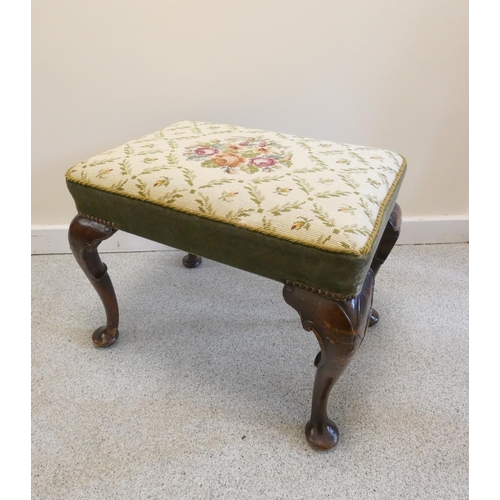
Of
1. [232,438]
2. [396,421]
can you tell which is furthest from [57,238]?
[396,421]

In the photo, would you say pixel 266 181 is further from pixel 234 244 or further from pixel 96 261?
pixel 96 261

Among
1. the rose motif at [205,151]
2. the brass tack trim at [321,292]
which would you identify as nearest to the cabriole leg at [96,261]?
the rose motif at [205,151]

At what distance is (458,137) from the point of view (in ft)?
4.25

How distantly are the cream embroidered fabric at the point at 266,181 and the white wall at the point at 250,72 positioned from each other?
12.8 inches

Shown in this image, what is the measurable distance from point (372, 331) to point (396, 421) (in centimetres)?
27

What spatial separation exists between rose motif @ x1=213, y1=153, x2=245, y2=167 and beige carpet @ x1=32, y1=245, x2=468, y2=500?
1.59 feet

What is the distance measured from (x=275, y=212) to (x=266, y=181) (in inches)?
3.4

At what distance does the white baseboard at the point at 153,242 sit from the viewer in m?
1.38

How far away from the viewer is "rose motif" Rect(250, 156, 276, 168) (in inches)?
30.5

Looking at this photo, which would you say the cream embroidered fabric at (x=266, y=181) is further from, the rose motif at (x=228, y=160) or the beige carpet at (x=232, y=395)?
the beige carpet at (x=232, y=395)

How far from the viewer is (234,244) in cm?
69

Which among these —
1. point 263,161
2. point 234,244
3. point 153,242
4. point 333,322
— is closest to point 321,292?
point 333,322

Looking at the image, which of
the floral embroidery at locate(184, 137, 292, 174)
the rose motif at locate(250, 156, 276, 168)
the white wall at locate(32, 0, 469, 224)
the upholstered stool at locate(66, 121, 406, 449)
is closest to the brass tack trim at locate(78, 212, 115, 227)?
the upholstered stool at locate(66, 121, 406, 449)

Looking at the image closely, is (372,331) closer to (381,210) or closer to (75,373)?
(381,210)
